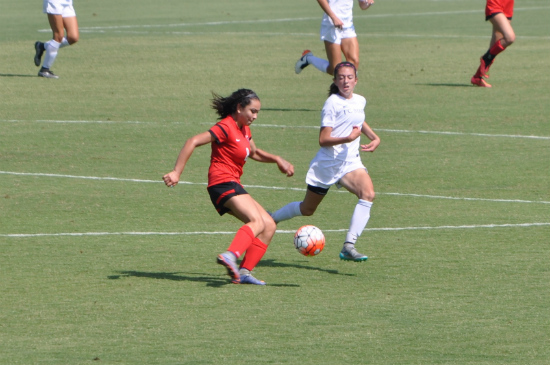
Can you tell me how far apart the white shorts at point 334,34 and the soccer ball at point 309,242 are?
837cm

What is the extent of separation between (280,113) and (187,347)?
10.8 metres

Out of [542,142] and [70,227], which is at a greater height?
[70,227]

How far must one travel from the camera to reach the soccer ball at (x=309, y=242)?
9.04 metres

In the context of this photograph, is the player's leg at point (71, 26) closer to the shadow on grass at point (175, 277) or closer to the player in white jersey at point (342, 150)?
the player in white jersey at point (342, 150)

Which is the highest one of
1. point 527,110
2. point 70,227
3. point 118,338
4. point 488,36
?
point 118,338

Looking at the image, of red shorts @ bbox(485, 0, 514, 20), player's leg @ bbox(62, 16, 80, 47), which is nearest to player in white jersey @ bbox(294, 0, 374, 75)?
red shorts @ bbox(485, 0, 514, 20)

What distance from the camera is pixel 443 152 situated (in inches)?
572

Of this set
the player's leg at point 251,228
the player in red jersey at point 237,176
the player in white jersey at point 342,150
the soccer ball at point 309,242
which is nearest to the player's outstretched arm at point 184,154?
the player in red jersey at point 237,176

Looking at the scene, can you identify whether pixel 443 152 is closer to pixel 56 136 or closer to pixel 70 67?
pixel 56 136

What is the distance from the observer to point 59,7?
65.0ft

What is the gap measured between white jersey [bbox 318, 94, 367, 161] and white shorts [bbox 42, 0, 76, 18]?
11.2 meters

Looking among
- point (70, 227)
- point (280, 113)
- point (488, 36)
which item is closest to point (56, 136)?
point (280, 113)

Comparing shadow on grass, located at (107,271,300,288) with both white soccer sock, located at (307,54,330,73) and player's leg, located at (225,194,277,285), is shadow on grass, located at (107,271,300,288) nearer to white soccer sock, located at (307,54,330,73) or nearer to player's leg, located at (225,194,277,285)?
player's leg, located at (225,194,277,285)

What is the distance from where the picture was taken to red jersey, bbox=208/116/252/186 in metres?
8.76
